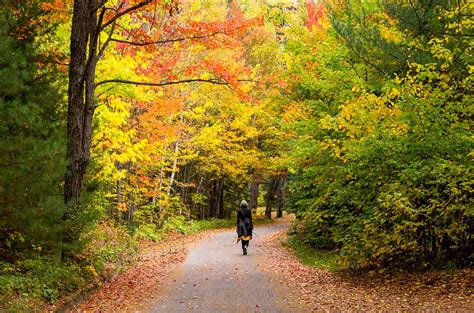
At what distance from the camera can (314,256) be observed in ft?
53.7

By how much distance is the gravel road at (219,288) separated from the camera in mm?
8223

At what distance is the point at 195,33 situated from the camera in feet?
34.6

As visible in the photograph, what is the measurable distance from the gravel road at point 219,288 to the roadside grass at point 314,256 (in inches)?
72.1

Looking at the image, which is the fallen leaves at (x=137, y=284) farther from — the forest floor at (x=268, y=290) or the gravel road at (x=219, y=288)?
the gravel road at (x=219, y=288)

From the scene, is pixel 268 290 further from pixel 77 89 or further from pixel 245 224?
pixel 245 224

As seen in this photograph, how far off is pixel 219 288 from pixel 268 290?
1085mm

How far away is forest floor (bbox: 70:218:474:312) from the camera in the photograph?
812 cm

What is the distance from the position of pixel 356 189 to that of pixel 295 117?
7454 millimetres

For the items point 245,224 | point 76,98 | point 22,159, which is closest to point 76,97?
point 76,98

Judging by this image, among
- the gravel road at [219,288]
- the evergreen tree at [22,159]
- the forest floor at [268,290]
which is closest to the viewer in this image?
the evergreen tree at [22,159]

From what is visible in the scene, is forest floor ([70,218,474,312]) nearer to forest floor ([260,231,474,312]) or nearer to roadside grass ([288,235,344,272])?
forest floor ([260,231,474,312])

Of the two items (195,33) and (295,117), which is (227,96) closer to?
(295,117)

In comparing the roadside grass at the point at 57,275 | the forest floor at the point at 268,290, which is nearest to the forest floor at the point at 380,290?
the forest floor at the point at 268,290

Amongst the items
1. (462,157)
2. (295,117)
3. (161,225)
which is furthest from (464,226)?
(161,225)
